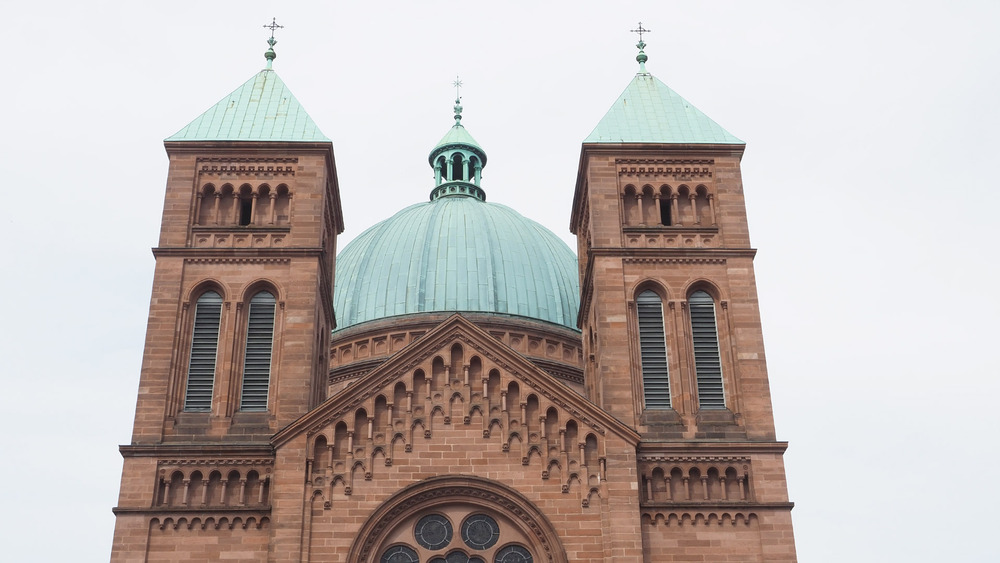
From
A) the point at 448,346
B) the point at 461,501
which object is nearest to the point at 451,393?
the point at 448,346

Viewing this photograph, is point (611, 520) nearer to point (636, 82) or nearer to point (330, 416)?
point (330, 416)

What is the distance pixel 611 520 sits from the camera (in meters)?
31.3

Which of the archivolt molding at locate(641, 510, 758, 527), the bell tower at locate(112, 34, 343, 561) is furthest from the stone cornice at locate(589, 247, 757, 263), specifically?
the bell tower at locate(112, 34, 343, 561)

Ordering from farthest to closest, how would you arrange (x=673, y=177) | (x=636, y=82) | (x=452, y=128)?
1. (x=452, y=128)
2. (x=636, y=82)
3. (x=673, y=177)

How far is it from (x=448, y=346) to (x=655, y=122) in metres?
10.4

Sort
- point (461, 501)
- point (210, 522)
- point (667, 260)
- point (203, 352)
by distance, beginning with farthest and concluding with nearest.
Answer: point (667, 260) < point (203, 352) < point (210, 522) < point (461, 501)

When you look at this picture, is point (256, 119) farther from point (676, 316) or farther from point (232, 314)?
point (676, 316)

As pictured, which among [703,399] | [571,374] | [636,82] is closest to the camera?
[703,399]

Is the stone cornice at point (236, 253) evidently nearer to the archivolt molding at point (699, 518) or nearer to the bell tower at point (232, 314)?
the bell tower at point (232, 314)

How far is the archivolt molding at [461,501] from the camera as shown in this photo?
1224 inches

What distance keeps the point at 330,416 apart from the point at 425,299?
17447 mm

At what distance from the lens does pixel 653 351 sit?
35.6m

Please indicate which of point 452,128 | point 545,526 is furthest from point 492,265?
point 545,526

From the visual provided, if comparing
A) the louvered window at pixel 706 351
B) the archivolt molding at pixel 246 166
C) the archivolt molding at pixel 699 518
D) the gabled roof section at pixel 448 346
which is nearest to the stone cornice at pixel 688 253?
the louvered window at pixel 706 351
